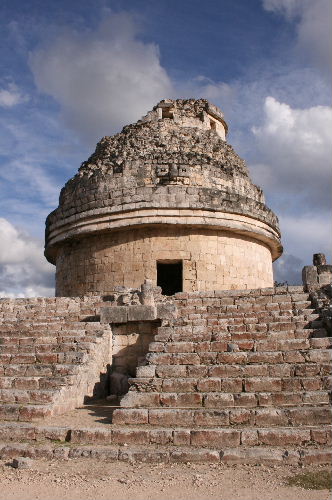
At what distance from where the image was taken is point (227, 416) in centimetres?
572

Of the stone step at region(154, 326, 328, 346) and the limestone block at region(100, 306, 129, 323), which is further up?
the limestone block at region(100, 306, 129, 323)

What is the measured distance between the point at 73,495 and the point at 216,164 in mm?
10947

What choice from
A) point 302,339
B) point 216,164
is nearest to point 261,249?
point 216,164

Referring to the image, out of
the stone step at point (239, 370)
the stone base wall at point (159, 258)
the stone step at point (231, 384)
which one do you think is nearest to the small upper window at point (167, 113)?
the stone base wall at point (159, 258)

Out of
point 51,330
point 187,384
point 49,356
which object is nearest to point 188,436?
point 187,384

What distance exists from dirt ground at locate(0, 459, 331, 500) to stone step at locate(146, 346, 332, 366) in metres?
2.35

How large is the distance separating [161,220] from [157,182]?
1218mm

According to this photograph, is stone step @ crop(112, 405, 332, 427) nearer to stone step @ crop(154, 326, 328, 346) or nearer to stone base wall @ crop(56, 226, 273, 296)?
stone step @ crop(154, 326, 328, 346)

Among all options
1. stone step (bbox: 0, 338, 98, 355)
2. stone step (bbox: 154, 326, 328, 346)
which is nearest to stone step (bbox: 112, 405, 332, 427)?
stone step (bbox: 154, 326, 328, 346)

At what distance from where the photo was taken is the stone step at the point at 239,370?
21.5ft

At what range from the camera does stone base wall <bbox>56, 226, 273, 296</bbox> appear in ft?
40.8

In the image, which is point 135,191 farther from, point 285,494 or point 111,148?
point 285,494

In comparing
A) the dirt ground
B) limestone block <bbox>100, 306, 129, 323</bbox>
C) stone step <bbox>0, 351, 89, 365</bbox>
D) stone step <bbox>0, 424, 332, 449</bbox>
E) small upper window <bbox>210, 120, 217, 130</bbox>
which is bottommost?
the dirt ground

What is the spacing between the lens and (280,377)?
6500 mm
